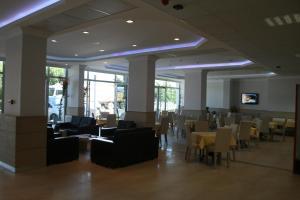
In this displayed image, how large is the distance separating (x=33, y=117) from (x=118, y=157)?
1980mm

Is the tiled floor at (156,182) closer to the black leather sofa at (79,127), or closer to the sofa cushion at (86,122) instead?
the black leather sofa at (79,127)

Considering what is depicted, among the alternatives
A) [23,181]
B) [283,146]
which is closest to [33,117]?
[23,181]

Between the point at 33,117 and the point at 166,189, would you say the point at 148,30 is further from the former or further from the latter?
the point at 166,189

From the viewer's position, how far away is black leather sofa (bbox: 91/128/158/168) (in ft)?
19.1

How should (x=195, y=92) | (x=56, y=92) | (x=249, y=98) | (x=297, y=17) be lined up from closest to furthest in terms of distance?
(x=297, y=17), (x=56, y=92), (x=195, y=92), (x=249, y=98)

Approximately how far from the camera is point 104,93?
14.2m

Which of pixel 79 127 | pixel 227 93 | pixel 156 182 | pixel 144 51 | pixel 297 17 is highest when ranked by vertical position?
pixel 144 51

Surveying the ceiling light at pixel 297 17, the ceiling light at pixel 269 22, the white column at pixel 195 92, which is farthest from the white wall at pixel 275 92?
the ceiling light at pixel 297 17

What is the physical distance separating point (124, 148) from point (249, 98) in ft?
40.7

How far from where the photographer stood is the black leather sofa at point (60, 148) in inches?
236

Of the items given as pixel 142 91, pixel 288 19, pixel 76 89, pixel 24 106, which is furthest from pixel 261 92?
pixel 24 106

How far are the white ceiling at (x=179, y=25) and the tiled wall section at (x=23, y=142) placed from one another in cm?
201

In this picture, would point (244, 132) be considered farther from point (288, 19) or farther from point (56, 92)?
point (56, 92)

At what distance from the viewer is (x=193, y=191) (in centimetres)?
457
